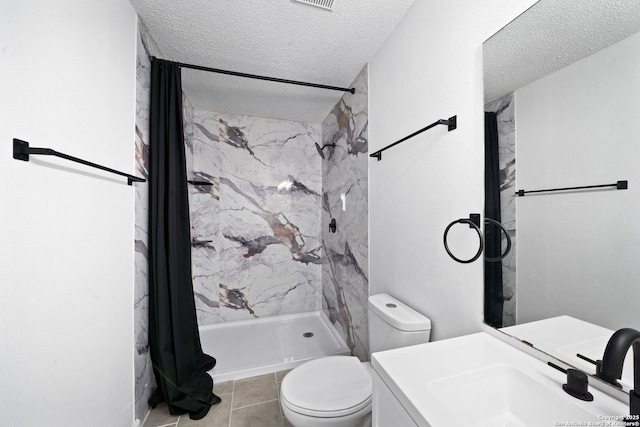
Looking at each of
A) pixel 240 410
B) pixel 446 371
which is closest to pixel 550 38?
pixel 446 371

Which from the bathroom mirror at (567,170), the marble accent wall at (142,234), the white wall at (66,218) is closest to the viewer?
the bathroom mirror at (567,170)

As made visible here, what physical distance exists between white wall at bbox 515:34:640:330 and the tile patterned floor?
Answer: 61.3 inches

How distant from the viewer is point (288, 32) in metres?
1.47

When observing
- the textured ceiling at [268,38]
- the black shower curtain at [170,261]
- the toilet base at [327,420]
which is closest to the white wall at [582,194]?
the toilet base at [327,420]

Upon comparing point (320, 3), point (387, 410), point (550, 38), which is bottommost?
point (387, 410)

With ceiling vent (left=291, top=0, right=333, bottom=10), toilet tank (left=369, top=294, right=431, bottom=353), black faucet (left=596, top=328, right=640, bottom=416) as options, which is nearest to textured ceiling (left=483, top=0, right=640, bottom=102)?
black faucet (left=596, top=328, right=640, bottom=416)

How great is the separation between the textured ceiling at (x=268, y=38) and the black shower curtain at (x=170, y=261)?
0.80ft

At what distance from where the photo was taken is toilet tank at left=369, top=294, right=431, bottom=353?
1.10 m

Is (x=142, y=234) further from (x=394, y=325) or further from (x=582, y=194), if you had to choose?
(x=582, y=194)

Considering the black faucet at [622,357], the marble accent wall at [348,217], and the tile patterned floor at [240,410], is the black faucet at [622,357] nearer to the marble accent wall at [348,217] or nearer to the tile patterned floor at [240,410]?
the marble accent wall at [348,217]

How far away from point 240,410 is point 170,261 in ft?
3.47

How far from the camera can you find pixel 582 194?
2.09 feet

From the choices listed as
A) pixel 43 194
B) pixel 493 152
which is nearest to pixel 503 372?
pixel 493 152

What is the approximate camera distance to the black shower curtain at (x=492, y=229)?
87cm
